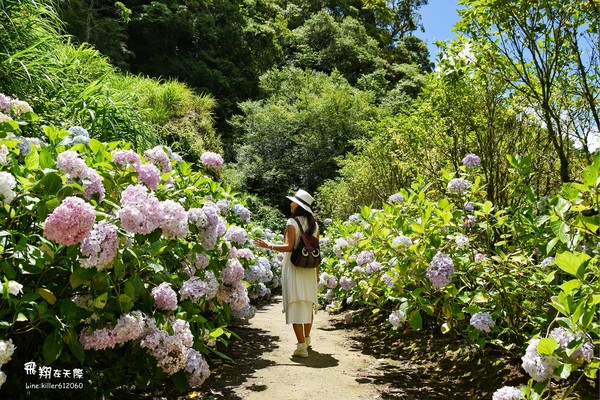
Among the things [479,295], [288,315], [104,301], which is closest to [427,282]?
[479,295]

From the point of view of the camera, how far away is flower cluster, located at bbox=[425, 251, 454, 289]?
9.59ft

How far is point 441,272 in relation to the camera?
9.62 feet

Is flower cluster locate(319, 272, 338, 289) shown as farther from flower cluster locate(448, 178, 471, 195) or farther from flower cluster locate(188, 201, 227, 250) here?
flower cluster locate(188, 201, 227, 250)

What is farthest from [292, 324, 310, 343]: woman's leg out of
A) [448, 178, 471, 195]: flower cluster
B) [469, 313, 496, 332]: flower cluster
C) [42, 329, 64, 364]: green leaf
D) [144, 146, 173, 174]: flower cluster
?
[42, 329, 64, 364]: green leaf

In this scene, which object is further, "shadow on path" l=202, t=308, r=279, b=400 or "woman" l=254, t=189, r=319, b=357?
"woman" l=254, t=189, r=319, b=357

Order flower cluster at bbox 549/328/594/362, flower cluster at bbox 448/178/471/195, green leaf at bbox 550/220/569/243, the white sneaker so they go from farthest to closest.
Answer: the white sneaker < flower cluster at bbox 448/178/471/195 < green leaf at bbox 550/220/569/243 < flower cluster at bbox 549/328/594/362

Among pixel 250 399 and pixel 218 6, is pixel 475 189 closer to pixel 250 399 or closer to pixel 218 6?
pixel 250 399

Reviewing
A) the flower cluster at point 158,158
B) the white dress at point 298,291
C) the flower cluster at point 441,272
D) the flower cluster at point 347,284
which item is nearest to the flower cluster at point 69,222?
A: the flower cluster at point 158,158

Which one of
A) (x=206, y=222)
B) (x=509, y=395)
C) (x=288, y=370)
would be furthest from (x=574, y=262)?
(x=288, y=370)

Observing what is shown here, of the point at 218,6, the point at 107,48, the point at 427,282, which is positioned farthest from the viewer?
the point at 218,6

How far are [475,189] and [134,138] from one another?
3.27m

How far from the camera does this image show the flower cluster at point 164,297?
2.19 metres

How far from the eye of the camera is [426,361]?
4.12m

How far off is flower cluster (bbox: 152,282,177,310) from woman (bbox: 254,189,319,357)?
2049 millimetres
